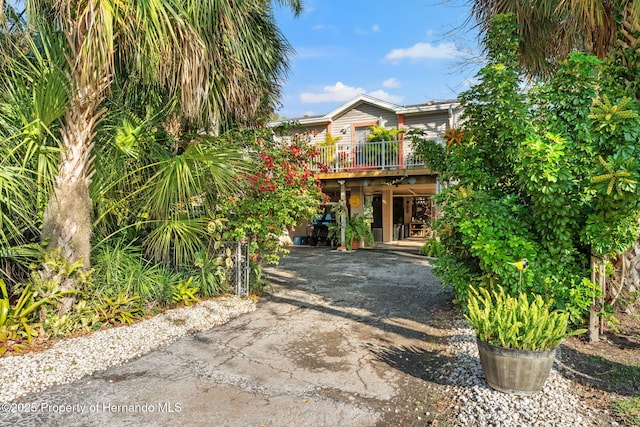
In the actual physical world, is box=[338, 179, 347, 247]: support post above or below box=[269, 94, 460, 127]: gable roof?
below

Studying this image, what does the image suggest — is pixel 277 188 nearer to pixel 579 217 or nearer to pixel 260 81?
pixel 260 81

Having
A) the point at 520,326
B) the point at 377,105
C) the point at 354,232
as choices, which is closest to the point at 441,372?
the point at 520,326

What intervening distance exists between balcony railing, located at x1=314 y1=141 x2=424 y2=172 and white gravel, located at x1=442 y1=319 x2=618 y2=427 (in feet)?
34.1

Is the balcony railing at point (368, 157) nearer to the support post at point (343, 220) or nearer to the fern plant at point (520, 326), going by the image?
the support post at point (343, 220)

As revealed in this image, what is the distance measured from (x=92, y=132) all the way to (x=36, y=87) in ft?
2.37

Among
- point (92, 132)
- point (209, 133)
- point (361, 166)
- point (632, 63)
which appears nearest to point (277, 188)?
point (209, 133)

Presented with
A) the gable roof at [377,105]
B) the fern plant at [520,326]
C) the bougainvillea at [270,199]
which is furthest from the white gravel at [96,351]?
the gable roof at [377,105]

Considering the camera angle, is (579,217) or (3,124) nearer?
(579,217)

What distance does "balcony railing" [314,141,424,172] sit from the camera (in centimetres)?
1349

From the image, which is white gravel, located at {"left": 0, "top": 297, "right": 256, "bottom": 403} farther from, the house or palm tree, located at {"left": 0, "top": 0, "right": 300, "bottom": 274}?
the house

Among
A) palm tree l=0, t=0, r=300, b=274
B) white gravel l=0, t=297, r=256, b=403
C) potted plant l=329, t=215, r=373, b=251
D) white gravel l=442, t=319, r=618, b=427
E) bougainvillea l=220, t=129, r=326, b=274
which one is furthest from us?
potted plant l=329, t=215, r=373, b=251

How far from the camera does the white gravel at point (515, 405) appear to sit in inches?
104

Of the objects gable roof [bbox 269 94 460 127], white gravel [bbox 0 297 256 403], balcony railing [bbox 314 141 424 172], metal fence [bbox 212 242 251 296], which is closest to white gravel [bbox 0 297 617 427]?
white gravel [bbox 0 297 256 403]

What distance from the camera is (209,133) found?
277 inches
